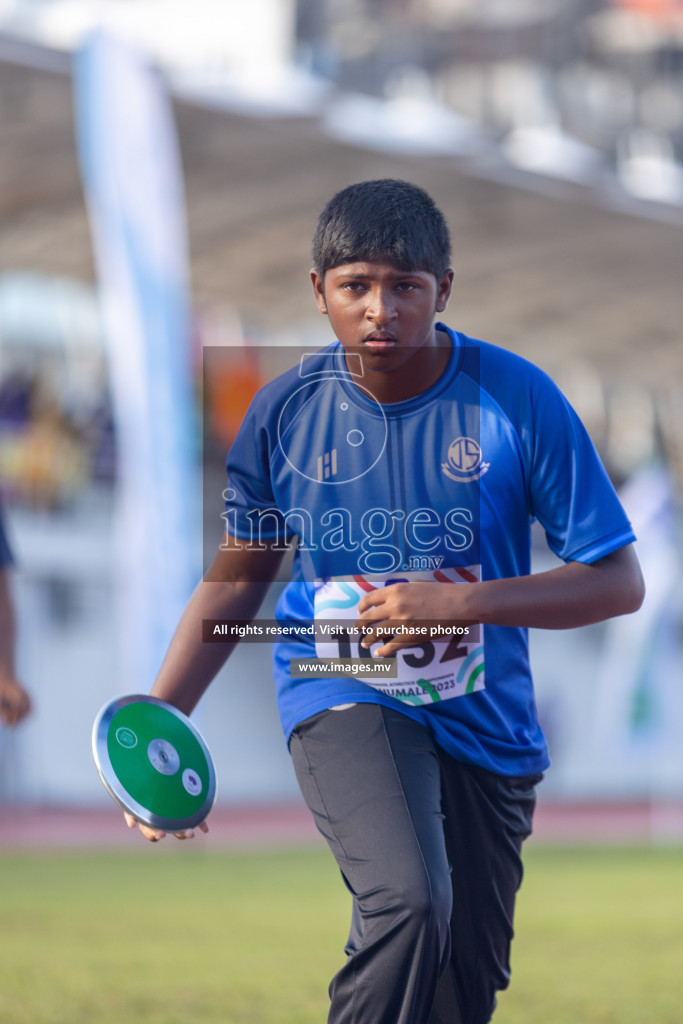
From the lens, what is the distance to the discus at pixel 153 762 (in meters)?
2.75

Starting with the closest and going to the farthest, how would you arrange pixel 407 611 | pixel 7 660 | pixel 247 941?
pixel 407 611, pixel 7 660, pixel 247 941

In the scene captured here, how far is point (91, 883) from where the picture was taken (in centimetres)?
1101

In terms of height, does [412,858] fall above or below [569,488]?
below

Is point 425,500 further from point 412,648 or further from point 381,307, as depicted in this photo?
point 381,307

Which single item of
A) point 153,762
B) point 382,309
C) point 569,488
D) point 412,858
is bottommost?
point 412,858

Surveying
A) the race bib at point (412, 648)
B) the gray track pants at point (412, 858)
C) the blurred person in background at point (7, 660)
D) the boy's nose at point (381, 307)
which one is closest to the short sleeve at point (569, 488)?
the race bib at point (412, 648)

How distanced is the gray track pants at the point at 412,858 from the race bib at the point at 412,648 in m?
0.07

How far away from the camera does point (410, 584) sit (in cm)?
261

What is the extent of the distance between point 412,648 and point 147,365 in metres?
9.11

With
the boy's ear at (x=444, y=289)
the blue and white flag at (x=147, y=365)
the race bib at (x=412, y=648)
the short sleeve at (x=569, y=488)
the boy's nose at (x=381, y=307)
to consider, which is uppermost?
the blue and white flag at (x=147, y=365)

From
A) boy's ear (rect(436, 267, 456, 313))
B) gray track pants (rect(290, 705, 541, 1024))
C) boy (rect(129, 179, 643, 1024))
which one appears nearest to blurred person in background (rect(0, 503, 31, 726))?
boy (rect(129, 179, 643, 1024))

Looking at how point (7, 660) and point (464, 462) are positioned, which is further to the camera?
point (7, 660)

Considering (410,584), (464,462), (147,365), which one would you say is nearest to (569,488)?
(464,462)

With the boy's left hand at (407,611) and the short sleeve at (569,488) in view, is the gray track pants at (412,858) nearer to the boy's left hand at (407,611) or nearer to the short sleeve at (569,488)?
the boy's left hand at (407,611)
